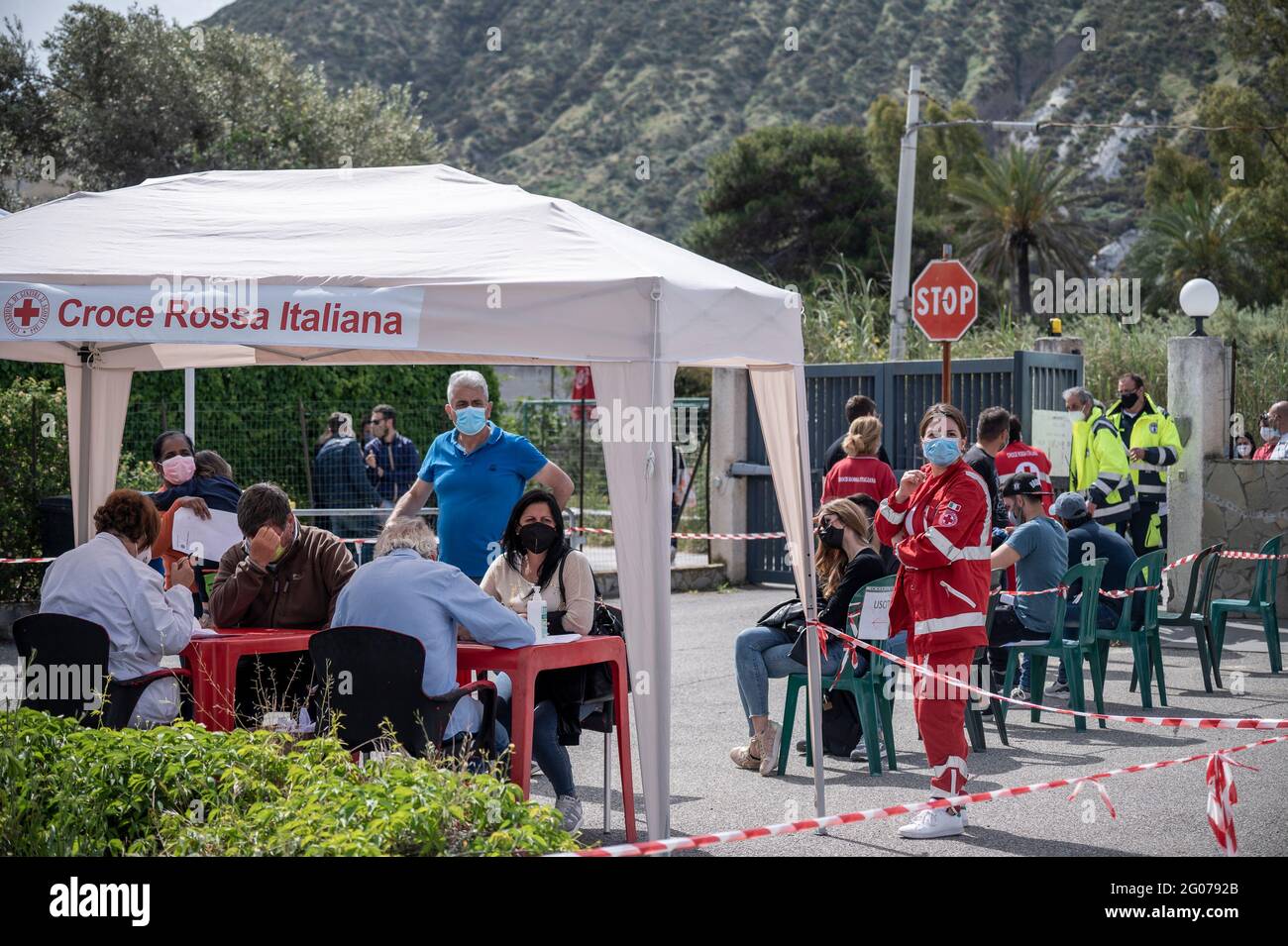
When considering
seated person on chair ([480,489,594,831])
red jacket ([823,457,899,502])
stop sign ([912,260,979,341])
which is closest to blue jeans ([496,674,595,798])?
seated person on chair ([480,489,594,831])

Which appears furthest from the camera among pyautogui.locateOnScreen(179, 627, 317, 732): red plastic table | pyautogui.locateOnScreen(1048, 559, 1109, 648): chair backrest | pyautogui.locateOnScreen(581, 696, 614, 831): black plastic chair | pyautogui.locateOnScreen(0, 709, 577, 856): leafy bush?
pyautogui.locateOnScreen(1048, 559, 1109, 648): chair backrest

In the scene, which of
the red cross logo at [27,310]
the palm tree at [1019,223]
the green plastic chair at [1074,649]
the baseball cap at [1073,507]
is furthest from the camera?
the palm tree at [1019,223]

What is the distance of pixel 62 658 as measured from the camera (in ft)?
20.2

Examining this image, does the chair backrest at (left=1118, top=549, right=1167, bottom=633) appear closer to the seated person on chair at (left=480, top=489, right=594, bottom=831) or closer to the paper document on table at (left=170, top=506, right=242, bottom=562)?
the seated person on chair at (left=480, top=489, right=594, bottom=831)

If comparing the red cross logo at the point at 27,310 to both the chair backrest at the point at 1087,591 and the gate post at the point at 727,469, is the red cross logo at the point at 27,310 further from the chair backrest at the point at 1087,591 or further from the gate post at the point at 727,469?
the gate post at the point at 727,469

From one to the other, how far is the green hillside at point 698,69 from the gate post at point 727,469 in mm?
50575

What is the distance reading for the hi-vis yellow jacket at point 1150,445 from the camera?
44.6 feet

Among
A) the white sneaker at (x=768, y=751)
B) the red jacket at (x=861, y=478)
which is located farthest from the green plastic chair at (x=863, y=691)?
→ the red jacket at (x=861, y=478)

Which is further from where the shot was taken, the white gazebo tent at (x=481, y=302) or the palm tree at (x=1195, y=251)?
the palm tree at (x=1195, y=251)

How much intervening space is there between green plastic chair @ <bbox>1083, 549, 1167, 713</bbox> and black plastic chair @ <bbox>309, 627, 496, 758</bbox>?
5476 millimetres

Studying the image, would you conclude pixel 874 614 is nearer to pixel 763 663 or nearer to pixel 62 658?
pixel 763 663

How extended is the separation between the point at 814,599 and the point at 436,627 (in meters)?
2.03

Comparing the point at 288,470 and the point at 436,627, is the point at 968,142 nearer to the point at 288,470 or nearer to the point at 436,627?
the point at 288,470

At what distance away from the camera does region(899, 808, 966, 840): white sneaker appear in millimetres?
6570
